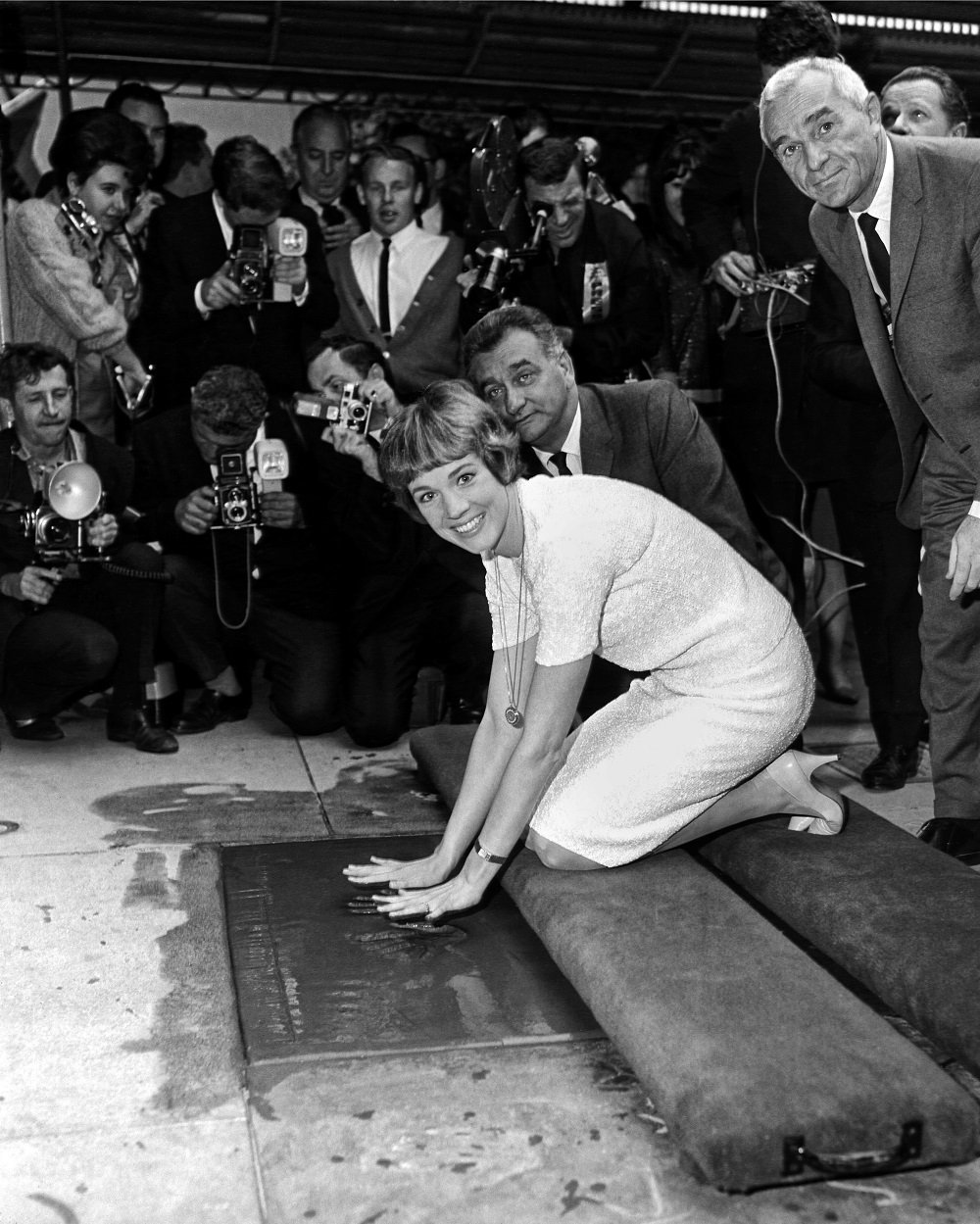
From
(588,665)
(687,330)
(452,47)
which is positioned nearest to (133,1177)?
(588,665)

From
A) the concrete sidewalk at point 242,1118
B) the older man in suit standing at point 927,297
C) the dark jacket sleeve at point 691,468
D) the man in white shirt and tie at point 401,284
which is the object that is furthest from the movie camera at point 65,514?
the older man in suit standing at point 927,297

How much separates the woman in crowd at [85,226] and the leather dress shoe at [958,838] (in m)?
2.52

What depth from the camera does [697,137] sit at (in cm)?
496

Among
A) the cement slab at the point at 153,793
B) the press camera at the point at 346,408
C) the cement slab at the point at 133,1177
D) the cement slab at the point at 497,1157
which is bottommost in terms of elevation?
the cement slab at the point at 153,793

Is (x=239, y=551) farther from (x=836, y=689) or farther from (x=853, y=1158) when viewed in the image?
(x=853, y=1158)

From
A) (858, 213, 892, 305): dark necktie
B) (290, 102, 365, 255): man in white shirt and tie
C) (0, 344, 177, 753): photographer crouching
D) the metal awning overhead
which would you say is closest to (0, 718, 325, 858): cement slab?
(0, 344, 177, 753): photographer crouching

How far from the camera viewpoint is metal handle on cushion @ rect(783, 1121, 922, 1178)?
169cm

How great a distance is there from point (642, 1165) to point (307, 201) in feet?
13.2

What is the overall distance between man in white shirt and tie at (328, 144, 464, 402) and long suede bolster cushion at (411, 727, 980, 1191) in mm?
2244

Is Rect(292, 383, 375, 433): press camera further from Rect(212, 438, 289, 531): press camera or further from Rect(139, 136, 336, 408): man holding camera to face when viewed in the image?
Rect(139, 136, 336, 408): man holding camera to face

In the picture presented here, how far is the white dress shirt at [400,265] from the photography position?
4.33 metres

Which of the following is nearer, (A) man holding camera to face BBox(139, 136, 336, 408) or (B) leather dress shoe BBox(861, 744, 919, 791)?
(B) leather dress shoe BBox(861, 744, 919, 791)

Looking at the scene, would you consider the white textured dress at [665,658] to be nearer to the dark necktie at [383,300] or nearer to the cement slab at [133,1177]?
the cement slab at [133,1177]

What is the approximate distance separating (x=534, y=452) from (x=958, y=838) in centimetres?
123
